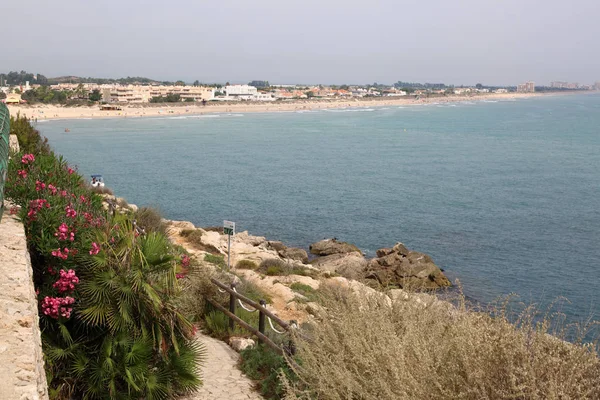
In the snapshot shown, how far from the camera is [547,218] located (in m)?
35.3

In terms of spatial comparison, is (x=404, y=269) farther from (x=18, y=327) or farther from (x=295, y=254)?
(x=18, y=327)

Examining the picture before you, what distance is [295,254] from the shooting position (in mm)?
25906

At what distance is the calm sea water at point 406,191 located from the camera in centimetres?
2700

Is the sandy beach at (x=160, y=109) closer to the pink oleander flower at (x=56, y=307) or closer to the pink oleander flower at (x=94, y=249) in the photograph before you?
the pink oleander flower at (x=94, y=249)

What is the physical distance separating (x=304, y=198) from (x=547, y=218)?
1502 cm

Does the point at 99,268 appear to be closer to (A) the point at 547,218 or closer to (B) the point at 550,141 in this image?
(A) the point at 547,218

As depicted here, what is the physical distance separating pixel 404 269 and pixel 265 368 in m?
16.0

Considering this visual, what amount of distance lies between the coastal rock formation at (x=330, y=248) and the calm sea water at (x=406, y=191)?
4.26ft

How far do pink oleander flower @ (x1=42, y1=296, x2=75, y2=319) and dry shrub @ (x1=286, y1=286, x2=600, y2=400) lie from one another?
97.8 inches

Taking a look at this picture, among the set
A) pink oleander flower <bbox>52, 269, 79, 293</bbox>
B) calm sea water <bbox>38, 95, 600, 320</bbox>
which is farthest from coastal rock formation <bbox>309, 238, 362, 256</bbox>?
pink oleander flower <bbox>52, 269, 79, 293</bbox>

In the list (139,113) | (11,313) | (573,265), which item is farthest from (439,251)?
(139,113)

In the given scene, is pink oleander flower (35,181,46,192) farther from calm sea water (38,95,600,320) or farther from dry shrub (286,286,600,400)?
calm sea water (38,95,600,320)

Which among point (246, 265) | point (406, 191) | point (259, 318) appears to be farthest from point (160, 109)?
point (259, 318)

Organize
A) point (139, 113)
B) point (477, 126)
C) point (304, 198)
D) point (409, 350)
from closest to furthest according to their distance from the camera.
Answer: point (409, 350)
point (304, 198)
point (477, 126)
point (139, 113)
